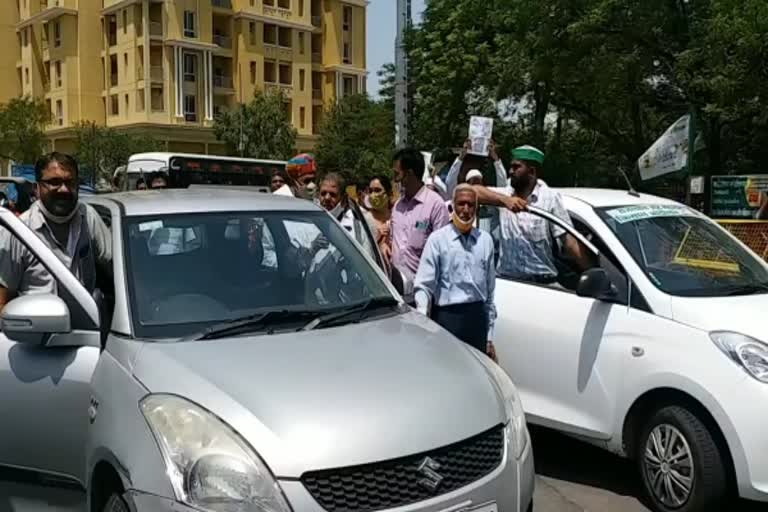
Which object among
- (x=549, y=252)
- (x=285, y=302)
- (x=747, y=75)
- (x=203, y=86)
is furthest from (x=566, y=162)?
(x=203, y=86)

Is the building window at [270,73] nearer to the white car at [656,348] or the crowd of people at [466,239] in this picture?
the crowd of people at [466,239]

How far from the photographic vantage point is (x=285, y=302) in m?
3.70

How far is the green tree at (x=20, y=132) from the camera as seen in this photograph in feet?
155

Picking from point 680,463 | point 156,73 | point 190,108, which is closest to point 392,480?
point 680,463

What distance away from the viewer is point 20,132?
4722 centimetres

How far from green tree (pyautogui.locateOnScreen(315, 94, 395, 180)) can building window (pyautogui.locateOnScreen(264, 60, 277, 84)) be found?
15.0m

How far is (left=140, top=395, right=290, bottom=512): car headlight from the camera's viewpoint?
260 cm

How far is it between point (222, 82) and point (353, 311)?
6540 cm

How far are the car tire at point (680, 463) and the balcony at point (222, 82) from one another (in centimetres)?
6443

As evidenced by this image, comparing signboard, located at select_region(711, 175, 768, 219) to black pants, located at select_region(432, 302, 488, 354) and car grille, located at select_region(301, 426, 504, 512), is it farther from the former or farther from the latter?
car grille, located at select_region(301, 426, 504, 512)

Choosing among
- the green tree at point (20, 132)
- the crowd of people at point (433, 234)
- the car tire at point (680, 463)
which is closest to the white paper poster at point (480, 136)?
the crowd of people at point (433, 234)

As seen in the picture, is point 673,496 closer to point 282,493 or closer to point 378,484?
point 378,484

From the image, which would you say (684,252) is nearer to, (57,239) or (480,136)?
(480,136)

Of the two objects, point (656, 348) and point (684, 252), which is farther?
point (684, 252)
